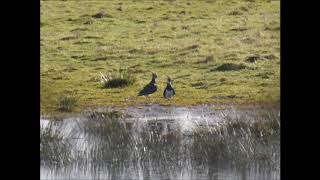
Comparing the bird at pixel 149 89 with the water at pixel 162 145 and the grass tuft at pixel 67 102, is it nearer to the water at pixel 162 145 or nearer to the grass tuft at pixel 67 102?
the water at pixel 162 145

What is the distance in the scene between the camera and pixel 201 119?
192 inches

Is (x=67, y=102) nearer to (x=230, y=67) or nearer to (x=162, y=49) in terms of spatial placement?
(x=162, y=49)

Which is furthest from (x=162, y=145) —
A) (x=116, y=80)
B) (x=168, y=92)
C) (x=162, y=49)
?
(x=162, y=49)

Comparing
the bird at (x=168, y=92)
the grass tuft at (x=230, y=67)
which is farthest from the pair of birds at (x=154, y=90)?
the grass tuft at (x=230, y=67)

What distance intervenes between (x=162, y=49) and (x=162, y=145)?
26.6 inches

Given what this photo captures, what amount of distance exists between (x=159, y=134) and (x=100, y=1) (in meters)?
1.04

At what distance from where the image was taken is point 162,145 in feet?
15.8

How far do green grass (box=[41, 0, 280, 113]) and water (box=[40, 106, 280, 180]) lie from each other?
0.35 ft

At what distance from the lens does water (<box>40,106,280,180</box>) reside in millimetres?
4758

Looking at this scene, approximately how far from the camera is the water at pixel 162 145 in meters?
4.76
